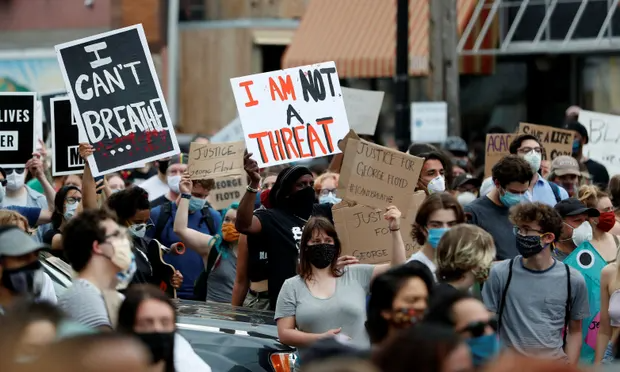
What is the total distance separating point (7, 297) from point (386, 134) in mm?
19361

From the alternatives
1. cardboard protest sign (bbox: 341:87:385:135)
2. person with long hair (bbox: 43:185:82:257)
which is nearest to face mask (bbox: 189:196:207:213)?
person with long hair (bbox: 43:185:82:257)

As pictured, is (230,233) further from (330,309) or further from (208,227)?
(330,309)

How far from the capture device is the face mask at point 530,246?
713 cm

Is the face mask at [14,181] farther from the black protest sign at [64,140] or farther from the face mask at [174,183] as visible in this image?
Result: the face mask at [174,183]

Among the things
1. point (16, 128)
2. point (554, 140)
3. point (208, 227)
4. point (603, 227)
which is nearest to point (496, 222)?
point (603, 227)

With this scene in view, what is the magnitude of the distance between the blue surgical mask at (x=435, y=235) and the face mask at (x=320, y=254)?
21.4 inches

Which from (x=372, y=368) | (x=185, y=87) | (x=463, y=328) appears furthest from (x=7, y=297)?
(x=185, y=87)

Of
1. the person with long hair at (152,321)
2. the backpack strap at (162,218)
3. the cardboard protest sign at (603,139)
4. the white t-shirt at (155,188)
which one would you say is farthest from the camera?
the cardboard protest sign at (603,139)

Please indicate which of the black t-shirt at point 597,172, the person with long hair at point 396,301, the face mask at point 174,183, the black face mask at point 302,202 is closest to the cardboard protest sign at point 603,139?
the black t-shirt at point 597,172

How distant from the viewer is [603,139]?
1388 cm

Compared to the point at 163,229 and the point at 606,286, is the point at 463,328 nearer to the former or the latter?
the point at 606,286

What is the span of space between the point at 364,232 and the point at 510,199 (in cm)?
89

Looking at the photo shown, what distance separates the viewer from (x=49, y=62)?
3062cm

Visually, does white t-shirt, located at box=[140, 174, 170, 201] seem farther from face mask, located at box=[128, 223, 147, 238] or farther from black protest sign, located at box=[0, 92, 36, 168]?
face mask, located at box=[128, 223, 147, 238]
